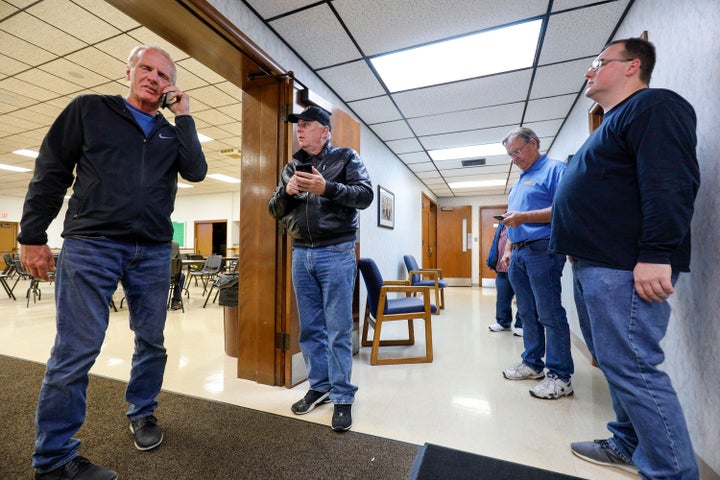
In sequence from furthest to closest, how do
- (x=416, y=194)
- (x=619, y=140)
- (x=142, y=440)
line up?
(x=416, y=194)
(x=142, y=440)
(x=619, y=140)

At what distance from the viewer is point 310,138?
5.69 feet

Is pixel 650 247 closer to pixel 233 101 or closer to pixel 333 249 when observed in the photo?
pixel 333 249

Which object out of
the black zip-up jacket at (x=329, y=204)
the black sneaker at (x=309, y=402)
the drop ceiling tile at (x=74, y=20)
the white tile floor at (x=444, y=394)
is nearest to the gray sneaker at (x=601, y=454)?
the white tile floor at (x=444, y=394)

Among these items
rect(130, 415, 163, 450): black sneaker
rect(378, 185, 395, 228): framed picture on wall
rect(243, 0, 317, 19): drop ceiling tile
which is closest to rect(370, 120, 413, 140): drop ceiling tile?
rect(378, 185, 395, 228): framed picture on wall

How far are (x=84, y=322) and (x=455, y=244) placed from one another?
906 centimetres

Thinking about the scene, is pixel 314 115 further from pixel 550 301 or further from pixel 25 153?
pixel 25 153

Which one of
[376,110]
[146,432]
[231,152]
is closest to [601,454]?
[146,432]

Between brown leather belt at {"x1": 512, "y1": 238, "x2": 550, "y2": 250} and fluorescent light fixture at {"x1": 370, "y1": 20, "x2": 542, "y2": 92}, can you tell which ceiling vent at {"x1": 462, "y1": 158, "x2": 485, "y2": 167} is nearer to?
fluorescent light fixture at {"x1": 370, "y1": 20, "x2": 542, "y2": 92}

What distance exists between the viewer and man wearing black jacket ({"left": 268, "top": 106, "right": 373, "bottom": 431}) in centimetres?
164

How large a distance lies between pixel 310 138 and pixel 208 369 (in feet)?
5.98

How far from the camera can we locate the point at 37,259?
3.97 ft

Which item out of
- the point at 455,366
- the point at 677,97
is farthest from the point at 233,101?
the point at 677,97

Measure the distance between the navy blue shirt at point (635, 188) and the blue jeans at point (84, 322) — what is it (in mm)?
1684

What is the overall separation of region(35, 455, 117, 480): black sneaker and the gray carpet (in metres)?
0.07
